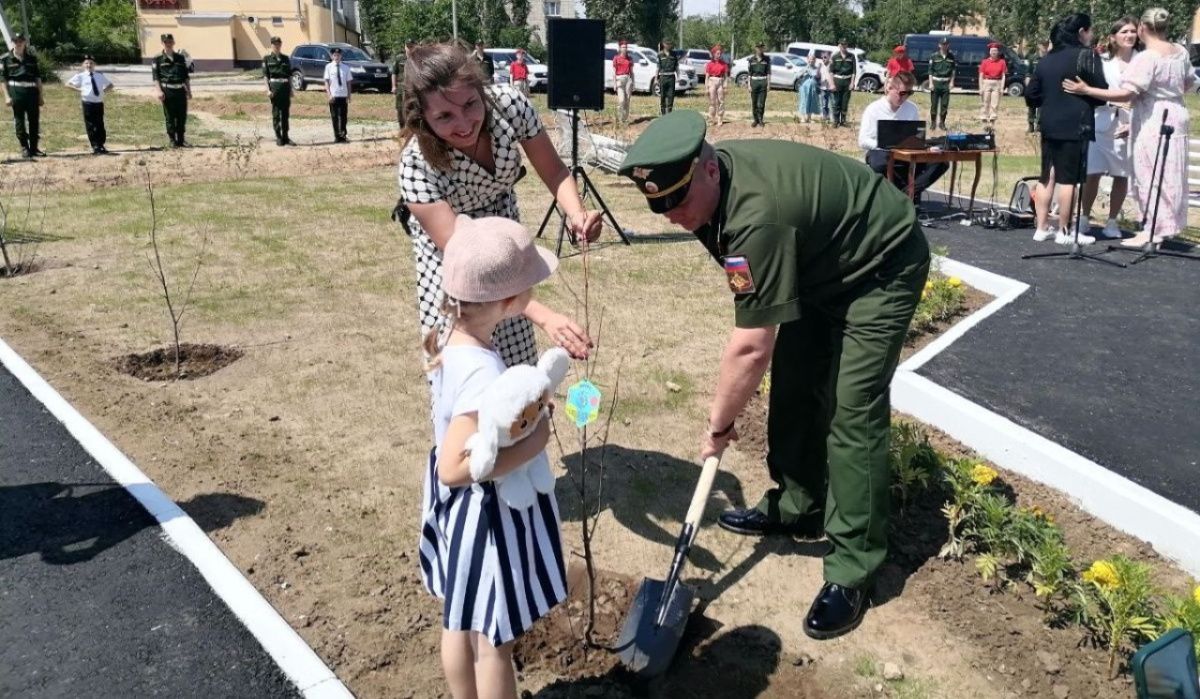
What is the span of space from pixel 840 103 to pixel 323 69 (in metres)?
17.5

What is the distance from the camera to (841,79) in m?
20.5

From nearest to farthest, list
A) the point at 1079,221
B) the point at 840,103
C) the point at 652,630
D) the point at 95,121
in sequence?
the point at 652,630
the point at 1079,221
the point at 95,121
the point at 840,103

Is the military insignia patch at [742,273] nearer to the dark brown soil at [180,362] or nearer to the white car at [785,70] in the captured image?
the dark brown soil at [180,362]

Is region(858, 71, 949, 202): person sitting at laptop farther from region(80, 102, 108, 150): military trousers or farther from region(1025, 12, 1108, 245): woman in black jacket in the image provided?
region(80, 102, 108, 150): military trousers

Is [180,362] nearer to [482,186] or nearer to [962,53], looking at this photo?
[482,186]

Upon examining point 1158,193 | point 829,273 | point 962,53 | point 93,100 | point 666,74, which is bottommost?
point 1158,193

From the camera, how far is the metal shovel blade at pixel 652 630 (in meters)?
2.79

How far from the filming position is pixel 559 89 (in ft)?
29.8

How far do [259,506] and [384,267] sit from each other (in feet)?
15.2

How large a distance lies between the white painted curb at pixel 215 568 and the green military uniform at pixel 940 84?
1942 cm

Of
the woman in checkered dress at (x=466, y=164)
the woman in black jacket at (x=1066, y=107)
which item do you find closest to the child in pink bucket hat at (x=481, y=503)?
the woman in checkered dress at (x=466, y=164)

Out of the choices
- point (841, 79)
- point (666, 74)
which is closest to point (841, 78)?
point (841, 79)

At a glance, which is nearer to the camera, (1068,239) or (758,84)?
(1068,239)

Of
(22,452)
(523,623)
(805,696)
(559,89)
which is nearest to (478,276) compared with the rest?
(523,623)
